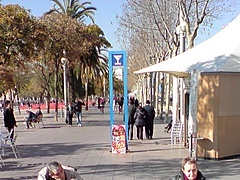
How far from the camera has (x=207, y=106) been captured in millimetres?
12539

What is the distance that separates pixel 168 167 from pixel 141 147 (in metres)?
4.07

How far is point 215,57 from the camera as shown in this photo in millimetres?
12664

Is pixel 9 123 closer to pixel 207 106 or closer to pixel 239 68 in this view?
pixel 207 106

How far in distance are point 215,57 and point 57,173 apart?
8.64 m

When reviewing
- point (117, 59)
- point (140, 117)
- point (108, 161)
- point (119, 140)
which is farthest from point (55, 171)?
point (140, 117)

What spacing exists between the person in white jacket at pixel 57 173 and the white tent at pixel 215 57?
24.9 feet

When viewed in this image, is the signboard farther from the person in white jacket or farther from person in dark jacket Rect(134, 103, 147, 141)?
the person in white jacket

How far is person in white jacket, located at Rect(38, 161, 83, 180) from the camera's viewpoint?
203 inches

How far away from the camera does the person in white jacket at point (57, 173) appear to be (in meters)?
5.14

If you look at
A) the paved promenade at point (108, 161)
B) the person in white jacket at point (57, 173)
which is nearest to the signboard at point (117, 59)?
the paved promenade at point (108, 161)

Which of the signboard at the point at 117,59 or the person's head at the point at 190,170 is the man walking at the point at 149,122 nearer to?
the signboard at the point at 117,59

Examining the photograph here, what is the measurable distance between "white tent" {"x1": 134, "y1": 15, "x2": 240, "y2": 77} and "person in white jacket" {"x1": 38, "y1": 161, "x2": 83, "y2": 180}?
7.58 metres

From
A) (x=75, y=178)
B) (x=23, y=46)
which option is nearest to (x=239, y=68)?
(x=75, y=178)

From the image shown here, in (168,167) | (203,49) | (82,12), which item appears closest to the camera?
(168,167)
